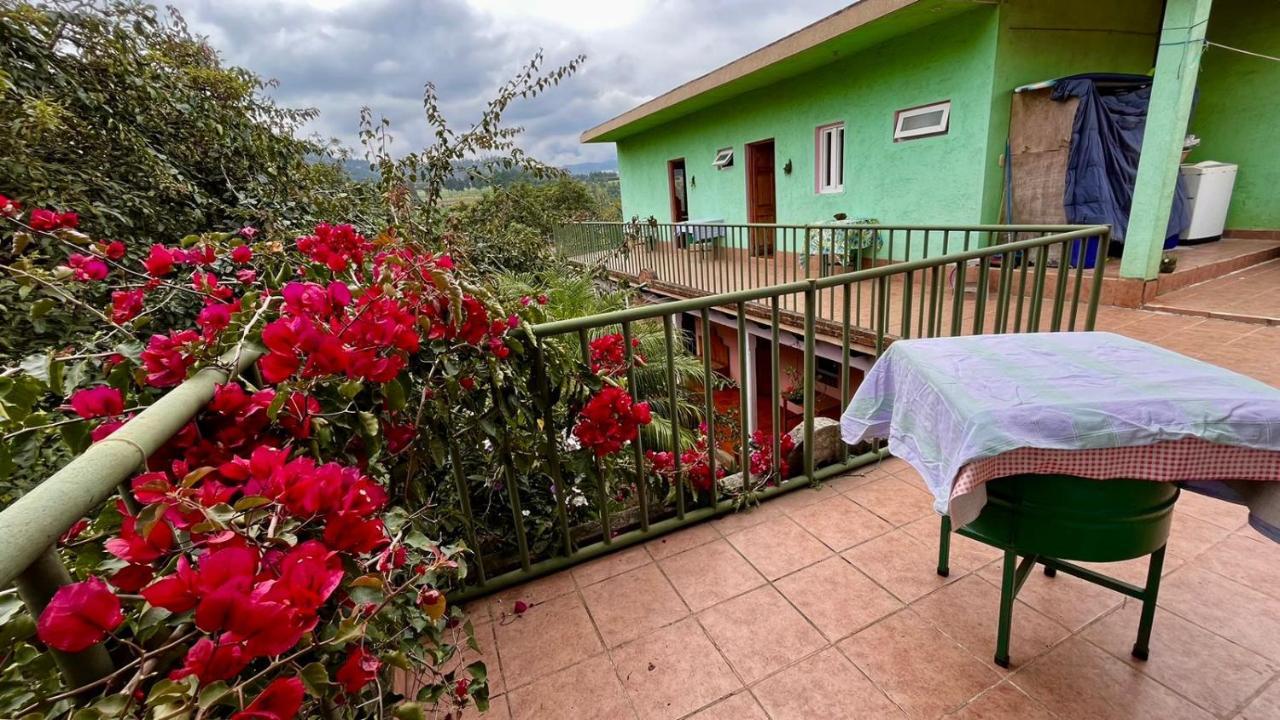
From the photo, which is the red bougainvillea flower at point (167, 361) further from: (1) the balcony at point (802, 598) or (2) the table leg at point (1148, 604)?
(2) the table leg at point (1148, 604)

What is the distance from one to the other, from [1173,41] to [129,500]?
637 centimetres

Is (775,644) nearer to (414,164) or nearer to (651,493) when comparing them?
(651,493)

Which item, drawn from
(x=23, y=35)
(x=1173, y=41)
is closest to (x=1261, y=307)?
(x=1173, y=41)

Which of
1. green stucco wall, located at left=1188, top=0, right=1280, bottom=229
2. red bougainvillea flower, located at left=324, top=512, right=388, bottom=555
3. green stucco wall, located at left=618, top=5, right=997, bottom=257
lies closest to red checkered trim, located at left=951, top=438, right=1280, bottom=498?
red bougainvillea flower, located at left=324, top=512, right=388, bottom=555

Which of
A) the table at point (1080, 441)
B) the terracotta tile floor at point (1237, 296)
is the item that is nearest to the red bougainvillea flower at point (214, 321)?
the table at point (1080, 441)

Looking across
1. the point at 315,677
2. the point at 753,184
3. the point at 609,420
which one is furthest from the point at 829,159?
the point at 315,677

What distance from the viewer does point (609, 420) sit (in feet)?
5.80

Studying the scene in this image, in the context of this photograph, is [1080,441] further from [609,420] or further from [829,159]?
[829,159]

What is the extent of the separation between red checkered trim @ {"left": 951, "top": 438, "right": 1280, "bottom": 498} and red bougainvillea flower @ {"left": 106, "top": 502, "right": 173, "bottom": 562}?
1435 millimetres

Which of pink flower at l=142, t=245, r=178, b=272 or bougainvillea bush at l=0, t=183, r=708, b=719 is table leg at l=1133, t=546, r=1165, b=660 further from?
pink flower at l=142, t=245, r=178, b=272

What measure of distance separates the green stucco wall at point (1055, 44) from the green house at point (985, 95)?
2cm

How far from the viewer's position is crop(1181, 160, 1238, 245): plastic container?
5625mm

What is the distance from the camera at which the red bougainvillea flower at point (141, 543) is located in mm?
597

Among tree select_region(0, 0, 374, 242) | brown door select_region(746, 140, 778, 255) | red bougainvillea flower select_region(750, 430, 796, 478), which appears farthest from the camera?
brown door select_region(746, 140, 778, 255)
